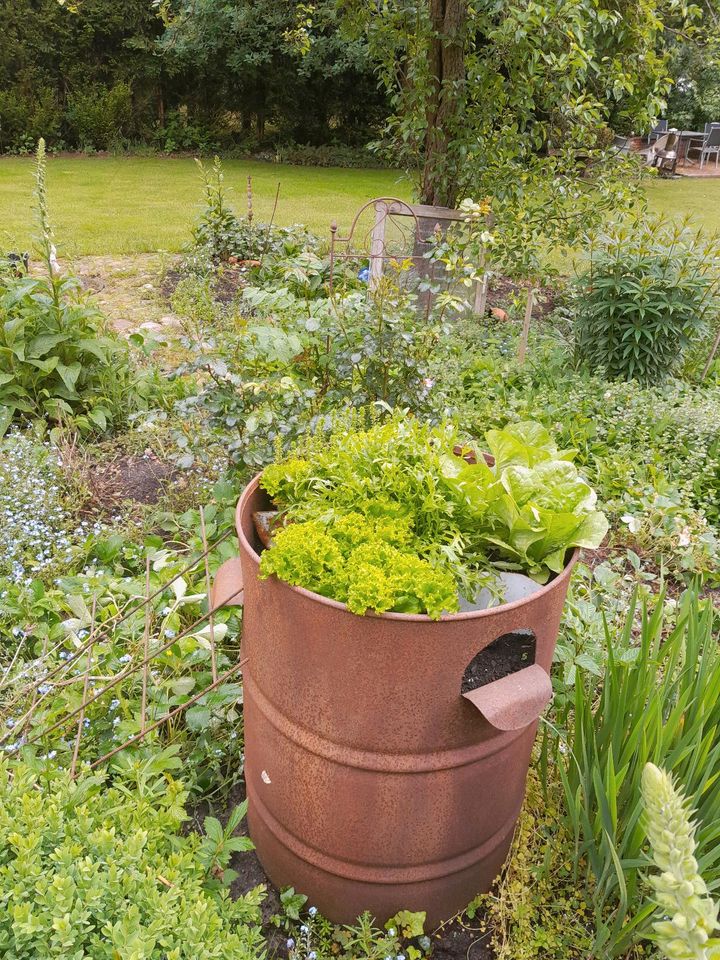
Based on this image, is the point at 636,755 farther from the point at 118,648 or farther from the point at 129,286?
the point at 129,286

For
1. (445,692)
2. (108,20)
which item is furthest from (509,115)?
(108,20)

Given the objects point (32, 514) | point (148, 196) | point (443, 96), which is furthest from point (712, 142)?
point (32, 514)

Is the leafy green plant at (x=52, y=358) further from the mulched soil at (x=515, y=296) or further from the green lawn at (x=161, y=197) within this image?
the mulched soil at (x=515, y=296)

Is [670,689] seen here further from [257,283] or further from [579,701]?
[257,283]

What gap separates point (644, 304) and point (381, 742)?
3.61 meters

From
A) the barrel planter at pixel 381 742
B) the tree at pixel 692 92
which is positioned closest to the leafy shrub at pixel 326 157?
the tree at pixel 692 92

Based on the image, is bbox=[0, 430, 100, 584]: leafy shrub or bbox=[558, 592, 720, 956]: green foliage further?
bbox=[0, 430, 100, 584]: leafy shrub

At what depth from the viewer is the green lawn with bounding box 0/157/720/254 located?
7.88m

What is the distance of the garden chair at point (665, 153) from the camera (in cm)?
1485

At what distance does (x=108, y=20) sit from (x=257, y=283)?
1186 centimetres

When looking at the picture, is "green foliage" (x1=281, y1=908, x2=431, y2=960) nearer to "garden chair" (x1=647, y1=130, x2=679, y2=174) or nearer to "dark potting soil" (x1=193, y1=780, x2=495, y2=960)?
"dark potting soil" (x1=193, y1=780, x2=495, y2=960)

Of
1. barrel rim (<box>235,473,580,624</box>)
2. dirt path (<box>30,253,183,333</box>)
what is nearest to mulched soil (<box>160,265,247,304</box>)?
dirt path (<box>30,253,183,333</box>)

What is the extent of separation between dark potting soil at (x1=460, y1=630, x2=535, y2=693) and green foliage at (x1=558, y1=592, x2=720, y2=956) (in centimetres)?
13

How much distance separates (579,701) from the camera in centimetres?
163
